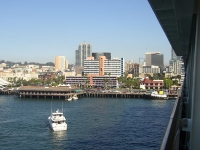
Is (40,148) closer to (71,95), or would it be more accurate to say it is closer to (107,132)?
(107,132)

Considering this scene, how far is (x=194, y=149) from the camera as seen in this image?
6.59ft

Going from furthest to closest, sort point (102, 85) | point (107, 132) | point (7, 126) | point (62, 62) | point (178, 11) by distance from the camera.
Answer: point (62, 62) < point (102, 85) < point (7, 126) < point (107, 132) < point (178, 11)

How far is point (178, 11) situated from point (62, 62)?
137m

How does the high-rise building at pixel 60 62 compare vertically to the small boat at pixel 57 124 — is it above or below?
above

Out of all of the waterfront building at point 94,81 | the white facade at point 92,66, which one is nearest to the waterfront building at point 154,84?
the waterfront building at point 94,81

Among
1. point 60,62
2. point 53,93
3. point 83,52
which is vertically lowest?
point 53,93

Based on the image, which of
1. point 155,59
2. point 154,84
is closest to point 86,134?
point 154,84

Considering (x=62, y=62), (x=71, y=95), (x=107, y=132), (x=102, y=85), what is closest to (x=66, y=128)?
(x=107, y=132)

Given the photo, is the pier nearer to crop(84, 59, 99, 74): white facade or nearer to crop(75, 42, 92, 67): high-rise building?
crop(84, 59, 99, 74): white facade

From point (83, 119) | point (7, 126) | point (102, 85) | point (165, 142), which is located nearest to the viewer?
point (165, 142)

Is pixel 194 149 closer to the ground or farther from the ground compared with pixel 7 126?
farther from the ground

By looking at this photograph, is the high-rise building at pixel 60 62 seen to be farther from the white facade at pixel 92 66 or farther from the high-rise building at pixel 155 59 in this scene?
the white facade at pixel 92 66

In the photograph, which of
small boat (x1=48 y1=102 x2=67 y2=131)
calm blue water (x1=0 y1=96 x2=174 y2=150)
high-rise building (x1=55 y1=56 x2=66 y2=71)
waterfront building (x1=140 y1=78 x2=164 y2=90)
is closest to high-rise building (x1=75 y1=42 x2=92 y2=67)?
high-rise building (x1=55 y1=56 x2=66 y2=71)

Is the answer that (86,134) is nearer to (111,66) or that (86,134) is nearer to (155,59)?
(111,66)
